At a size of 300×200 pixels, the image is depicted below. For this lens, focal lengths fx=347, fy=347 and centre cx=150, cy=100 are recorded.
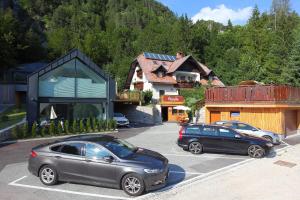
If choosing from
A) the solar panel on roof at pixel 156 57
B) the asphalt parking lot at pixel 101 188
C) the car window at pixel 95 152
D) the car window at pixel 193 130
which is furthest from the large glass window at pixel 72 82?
the solar panel on roof at pixel 156 57

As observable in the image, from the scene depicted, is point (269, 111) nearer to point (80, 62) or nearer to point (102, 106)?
point (102, 106)

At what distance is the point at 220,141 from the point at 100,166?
8.68m

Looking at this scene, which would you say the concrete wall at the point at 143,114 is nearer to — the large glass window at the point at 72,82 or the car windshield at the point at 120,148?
the large glass window at the point at 72,82

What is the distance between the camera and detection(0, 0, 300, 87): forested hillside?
50.3 meters

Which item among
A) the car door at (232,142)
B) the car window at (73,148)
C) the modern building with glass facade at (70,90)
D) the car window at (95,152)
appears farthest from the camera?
the modern building with glass facade at (70,90)

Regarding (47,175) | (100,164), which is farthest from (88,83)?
(100,164)

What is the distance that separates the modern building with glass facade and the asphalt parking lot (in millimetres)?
10215

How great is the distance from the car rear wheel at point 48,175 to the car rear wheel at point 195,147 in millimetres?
8625

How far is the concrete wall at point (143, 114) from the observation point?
40.7 m

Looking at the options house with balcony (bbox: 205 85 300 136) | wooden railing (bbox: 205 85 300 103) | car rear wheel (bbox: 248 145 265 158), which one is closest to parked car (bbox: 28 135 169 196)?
car rear wheel (bbox: 248 145 265 158)

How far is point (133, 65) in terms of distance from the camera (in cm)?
5166

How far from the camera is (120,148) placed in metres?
11.8

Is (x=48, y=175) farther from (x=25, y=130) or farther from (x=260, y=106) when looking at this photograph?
(x=260, y=106)

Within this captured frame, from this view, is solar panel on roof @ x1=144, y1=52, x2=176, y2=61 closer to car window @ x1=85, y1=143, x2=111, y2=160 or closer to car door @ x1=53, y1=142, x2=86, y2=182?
car door @ x1=53, y1=142, x2=86, y2=182
